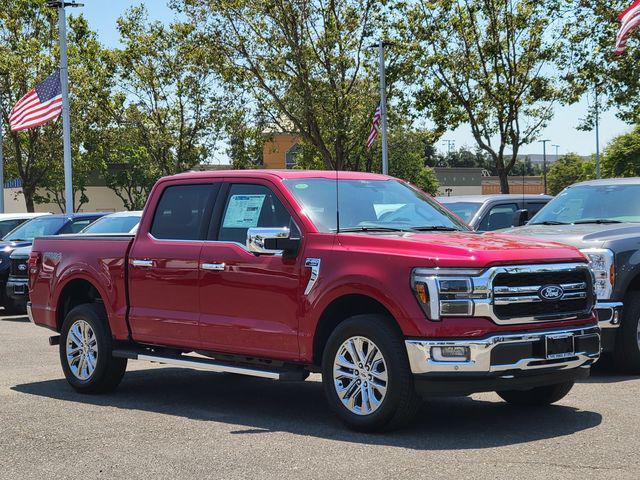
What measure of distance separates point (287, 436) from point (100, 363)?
2.73 m

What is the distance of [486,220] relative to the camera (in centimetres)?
1522

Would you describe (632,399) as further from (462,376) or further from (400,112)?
(400,112)

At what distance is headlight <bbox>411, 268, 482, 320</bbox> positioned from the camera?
682 centimetres

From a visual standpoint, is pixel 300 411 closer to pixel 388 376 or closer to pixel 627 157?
pixel 388 376

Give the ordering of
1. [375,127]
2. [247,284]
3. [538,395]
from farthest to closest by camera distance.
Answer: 1. [375,127]
2. [538,395]
3. [247,284]

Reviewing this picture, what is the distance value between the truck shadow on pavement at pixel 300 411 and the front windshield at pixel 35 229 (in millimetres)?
8675

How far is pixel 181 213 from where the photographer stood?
8.93 meters

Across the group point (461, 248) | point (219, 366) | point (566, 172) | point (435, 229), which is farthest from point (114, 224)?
point (566, 172)

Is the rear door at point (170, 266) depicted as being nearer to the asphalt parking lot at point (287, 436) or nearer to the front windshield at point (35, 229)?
the asphalt parking lot at point (287, 436)

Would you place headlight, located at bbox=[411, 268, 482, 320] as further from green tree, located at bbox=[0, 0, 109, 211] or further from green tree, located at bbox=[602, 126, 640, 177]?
green tree, located at bbox=[602, 126, 640, 177]

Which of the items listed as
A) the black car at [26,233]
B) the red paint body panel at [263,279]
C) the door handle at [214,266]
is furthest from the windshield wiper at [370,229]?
the black car at [26,233]

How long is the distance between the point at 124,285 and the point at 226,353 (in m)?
1.43

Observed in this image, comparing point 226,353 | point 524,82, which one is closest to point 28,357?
point 226,353

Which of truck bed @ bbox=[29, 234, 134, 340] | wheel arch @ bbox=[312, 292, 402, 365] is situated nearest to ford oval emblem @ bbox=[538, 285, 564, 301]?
wheel arch @ bbox=[312, 292, 402, 365]
